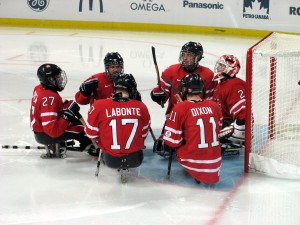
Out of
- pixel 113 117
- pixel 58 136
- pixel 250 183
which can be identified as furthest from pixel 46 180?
pixel 250 183

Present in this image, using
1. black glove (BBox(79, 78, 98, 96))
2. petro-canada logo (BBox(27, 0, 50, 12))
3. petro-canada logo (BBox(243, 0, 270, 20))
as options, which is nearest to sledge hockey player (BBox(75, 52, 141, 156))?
black glove (BBox(79, 78, 98, 96))

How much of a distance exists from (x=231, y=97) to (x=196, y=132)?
0.73 metres

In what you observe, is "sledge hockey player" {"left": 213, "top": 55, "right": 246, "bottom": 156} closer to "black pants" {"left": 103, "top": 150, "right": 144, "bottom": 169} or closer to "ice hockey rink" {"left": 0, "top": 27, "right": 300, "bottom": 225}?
"ice hockey rink" {"left": 0, "top": 27, "right": 300, "bottom": 225}

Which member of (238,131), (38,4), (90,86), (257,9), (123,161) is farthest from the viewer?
(38,4)

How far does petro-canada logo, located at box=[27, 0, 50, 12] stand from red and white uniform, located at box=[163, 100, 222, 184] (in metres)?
9.25

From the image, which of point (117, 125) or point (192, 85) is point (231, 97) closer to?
point (192, 85)

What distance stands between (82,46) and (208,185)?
6743 mm

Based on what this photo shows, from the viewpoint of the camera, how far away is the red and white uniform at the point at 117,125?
3973 millimetres

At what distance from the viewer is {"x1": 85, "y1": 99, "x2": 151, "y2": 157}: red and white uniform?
3973 mm

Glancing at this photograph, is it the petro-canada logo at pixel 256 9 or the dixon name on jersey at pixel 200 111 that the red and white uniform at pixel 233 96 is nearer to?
the dixon name on jersey at pixel 200 111

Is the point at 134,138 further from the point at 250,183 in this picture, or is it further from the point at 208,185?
the point at 250,183

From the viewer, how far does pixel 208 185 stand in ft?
13.5

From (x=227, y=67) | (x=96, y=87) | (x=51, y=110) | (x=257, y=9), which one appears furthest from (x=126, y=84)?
(x=257, y=9)

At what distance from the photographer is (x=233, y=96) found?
450cm
